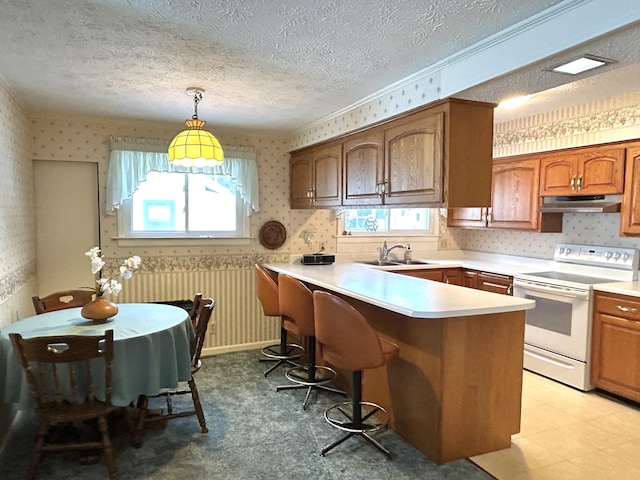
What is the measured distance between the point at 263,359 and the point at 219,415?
119 centimetres

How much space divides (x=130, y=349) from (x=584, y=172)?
3830 millimetres

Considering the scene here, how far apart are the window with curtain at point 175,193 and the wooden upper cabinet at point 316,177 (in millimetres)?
445

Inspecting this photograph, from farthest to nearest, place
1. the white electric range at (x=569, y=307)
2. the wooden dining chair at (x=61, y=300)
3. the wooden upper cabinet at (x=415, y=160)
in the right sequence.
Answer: the white electric range at (x=569, y=307) < the wooden dining chair at (x=61, y=300) < the wooden upper cabinet at (x=415, y=160)

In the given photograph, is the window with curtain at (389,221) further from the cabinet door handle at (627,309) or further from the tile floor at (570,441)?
the tile floor at (570,441)

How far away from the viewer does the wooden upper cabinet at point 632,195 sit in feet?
11.5

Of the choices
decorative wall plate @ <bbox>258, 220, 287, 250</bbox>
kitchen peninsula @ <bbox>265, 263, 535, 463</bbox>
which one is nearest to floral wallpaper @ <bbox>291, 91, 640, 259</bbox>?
decorative wall plate @ <bbox>258, 220, 287, 250</bbox>

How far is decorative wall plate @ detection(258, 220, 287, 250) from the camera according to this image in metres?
4.79

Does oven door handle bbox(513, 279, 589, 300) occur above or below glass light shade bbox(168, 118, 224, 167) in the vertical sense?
below

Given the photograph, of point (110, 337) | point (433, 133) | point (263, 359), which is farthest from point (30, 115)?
point (433, 133)

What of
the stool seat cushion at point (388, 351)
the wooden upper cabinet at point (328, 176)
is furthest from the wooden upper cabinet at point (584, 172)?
the stool seat cushion at point (388, 351)

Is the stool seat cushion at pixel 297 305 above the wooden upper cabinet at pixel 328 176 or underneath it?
underneath

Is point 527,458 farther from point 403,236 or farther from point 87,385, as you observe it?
point 403,236

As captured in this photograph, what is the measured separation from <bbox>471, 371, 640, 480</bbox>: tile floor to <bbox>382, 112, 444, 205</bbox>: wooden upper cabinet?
5.24 feet

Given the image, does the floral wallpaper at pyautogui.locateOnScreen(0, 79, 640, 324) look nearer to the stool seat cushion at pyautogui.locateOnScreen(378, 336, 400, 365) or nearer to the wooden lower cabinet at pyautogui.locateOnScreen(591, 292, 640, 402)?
the wooden lower cabinet at pyautogui.locateOnScreen(591, 292, 640, 402)
